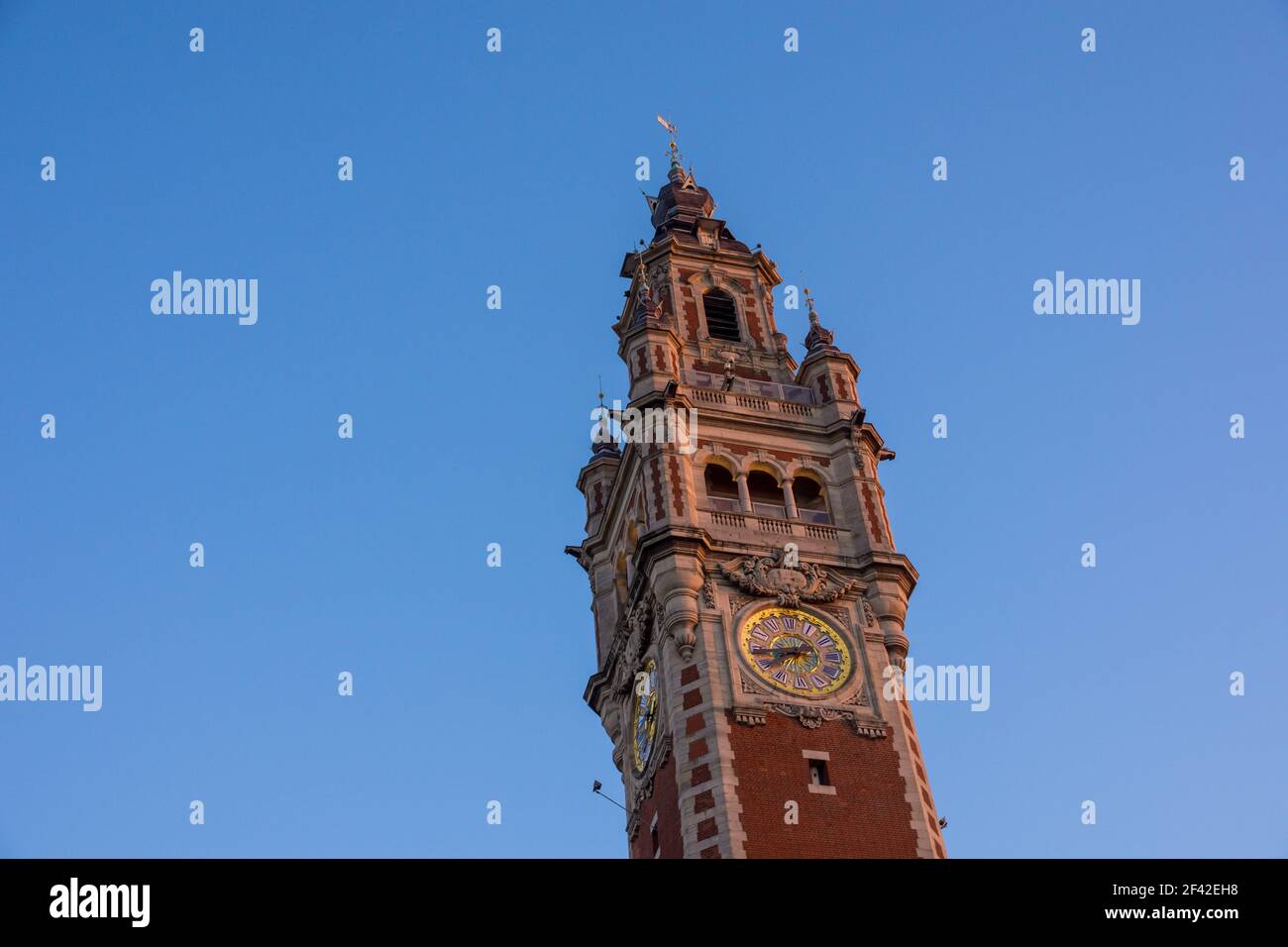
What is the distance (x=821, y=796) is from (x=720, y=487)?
1353 centimetres

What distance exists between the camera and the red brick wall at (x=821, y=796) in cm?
5094

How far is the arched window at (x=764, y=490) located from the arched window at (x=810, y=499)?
2.09 ft

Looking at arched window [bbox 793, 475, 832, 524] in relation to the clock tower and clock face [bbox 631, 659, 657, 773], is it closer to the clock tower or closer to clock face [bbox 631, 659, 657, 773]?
the clock tower

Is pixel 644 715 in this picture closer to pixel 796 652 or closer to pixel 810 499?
pixel 796 652

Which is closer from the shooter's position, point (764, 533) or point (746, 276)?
point (764, 533)

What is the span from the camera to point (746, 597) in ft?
186

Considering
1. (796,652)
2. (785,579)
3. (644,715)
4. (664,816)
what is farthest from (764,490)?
(664,816)

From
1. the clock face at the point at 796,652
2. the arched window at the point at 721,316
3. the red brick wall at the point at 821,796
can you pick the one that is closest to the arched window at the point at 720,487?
the clock face at the point at 796,652

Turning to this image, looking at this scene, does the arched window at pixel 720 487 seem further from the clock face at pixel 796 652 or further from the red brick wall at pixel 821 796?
the red brick wall at pixel 821 796
